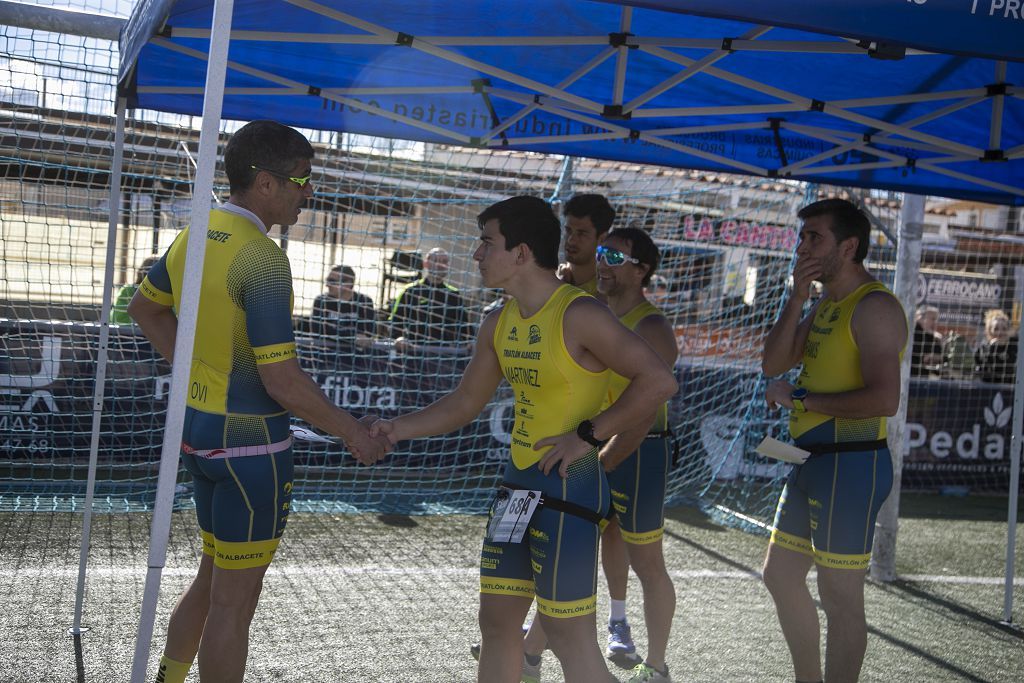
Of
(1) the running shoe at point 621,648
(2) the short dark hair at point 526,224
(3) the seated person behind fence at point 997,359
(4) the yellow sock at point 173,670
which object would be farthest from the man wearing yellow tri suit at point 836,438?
(3) the seated person behind fence at point 997,359

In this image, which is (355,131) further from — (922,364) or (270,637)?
(922,364)

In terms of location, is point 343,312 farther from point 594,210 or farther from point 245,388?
point 245,388

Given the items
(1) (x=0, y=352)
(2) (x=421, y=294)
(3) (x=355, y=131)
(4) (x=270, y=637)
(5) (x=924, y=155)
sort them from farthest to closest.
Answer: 1. (2) (x=421, y=294)
2. (1) (x=0, y=352)
3. (5) (x=924, y=155)
4. (3) (x=355, y=131)
5. (4) (x=270, y=637)

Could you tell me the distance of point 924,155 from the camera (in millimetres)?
5547

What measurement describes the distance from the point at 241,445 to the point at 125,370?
550 centimetres

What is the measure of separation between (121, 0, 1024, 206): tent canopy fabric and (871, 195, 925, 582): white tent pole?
1.40ft

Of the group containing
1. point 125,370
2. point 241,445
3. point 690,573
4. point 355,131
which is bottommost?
point 690,573

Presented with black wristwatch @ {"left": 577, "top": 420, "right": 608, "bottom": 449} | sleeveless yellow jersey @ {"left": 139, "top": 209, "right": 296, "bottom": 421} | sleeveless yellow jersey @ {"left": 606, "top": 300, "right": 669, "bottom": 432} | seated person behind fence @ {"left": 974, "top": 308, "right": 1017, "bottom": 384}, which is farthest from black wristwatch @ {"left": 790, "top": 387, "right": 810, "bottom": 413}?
seated person behind fence @ {"left": 974, "top": 308, "right": 1017, "bottom": 384}

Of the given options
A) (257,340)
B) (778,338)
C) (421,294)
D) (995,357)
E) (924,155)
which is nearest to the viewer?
(257,340)

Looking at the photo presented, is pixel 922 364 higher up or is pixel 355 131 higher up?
pixel 355 131

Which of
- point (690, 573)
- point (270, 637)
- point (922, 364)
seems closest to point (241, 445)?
point (270, 637)

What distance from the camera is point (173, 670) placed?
318 cm

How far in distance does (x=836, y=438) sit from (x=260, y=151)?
2301 mm

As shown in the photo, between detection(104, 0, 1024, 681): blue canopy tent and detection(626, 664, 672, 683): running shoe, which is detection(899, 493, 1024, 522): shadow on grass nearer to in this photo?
detection(104, 0, 1024, 681): blue canopy tent
